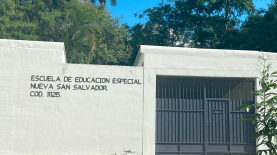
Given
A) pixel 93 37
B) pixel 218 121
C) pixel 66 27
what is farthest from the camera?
pixel 66 27

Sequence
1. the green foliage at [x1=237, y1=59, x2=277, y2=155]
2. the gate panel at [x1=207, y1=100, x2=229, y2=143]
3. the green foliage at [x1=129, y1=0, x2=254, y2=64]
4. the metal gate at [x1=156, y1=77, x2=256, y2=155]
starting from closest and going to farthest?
1. the green foliage at [x1=237, y1=59, x2=277, y2=155]
2. the metal gate at [x1=156, y1=77, x2=256, y2=155]
3. the gate panel at [x1=207, y1=100, x2=229, y2=143]
4. the green foliage at [x1=129, y1=0, x2=254, y2=64]

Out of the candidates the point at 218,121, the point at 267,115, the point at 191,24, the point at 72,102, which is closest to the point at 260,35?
the point at 191,24

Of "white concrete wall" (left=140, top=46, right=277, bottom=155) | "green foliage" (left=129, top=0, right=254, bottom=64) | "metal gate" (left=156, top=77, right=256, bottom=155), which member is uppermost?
"green foliage" (left=129, top=0, right=254, bottom=64)

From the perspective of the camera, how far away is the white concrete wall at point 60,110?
27.6 feet

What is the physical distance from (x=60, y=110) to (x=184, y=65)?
13.1 ft

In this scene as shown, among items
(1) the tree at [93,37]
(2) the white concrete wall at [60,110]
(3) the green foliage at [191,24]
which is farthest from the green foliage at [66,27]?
(2) the white concrete wall at [60,110]

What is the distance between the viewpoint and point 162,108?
9375 mm

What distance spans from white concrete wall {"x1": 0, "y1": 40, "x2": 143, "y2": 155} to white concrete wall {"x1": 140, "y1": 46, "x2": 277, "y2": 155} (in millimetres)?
284

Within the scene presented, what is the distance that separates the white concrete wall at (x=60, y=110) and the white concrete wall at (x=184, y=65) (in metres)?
0.28

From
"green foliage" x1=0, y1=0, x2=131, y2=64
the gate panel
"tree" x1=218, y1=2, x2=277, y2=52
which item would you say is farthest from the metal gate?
"green foliage" x1=0, y1=0, x2=131, y2=64

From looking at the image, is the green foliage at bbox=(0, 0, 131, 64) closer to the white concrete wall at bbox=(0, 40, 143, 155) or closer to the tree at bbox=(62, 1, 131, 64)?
the tree at bbox=(62, 1, 131, 64)

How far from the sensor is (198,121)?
955 centimetres

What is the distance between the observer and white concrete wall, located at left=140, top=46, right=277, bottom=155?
9.05 m

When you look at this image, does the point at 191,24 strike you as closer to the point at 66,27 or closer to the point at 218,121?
the point at 66,27
